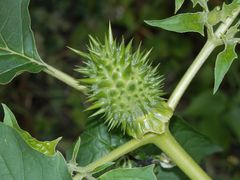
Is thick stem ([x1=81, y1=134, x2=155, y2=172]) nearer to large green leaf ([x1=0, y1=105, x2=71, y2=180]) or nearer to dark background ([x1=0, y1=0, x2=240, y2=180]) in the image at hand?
large green leaf ([x1=0, y1=105, x2=71, y2=180])

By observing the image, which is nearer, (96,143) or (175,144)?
(175,144)

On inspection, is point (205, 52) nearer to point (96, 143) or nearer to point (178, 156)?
point (178, 156)

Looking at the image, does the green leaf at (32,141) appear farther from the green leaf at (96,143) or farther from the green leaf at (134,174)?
the green leaf at (96,143)

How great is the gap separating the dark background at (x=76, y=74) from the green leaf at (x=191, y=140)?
1551 mm

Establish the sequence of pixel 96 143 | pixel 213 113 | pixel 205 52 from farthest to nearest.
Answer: pixel 213 113
pixel 96 143
pixel 205 52

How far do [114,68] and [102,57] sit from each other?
0.05 meters

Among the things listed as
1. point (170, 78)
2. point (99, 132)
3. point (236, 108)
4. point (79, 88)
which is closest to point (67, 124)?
point (170, 78)

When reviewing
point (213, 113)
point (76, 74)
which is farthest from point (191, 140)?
point (76, 74)

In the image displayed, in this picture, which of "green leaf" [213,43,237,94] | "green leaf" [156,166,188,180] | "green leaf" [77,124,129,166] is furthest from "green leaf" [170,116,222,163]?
"green leaf" [213,43,237,94]

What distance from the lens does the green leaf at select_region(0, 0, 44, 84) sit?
68.4 inches

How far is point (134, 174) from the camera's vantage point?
4.56 feet

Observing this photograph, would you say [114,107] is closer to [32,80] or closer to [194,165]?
[194,165]

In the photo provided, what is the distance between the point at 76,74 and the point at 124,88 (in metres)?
2.40

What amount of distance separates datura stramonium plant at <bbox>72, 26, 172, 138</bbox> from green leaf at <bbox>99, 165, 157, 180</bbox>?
13 centimetres
